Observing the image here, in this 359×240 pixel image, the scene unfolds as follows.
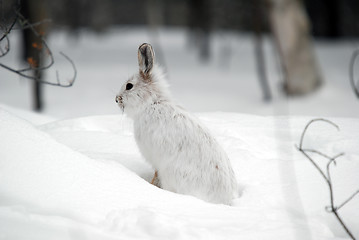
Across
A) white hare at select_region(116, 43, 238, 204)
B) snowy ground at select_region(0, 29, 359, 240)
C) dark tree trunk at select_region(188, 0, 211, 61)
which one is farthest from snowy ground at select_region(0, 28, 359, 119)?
white hare at select_region(116, 43, 238, 204)

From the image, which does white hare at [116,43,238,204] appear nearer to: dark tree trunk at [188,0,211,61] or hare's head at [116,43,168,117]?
hare's head at [116,43,168,117]

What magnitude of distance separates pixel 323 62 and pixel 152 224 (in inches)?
532

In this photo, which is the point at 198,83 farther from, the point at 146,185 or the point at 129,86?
the point at 146,185

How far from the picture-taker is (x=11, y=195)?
1987 millimetres

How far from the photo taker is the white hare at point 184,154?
2.59 metres

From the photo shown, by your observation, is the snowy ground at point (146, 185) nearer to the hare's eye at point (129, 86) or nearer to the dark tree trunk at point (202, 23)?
the hare's eye at point (129, 86)

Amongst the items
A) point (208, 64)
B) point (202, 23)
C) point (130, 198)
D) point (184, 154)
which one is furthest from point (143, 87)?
point (202, 23)

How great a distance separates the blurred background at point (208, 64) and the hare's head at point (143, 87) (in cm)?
52

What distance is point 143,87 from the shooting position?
2943mm

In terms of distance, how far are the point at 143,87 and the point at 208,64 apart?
12.4m

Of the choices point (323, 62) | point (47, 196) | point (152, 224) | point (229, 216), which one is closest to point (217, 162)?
point (229, 216)

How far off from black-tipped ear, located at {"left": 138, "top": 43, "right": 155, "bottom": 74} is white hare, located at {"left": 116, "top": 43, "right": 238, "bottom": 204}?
0.05 feet

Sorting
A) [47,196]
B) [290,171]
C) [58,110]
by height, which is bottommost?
[58,110]

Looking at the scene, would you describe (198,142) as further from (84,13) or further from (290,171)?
(84,13)
